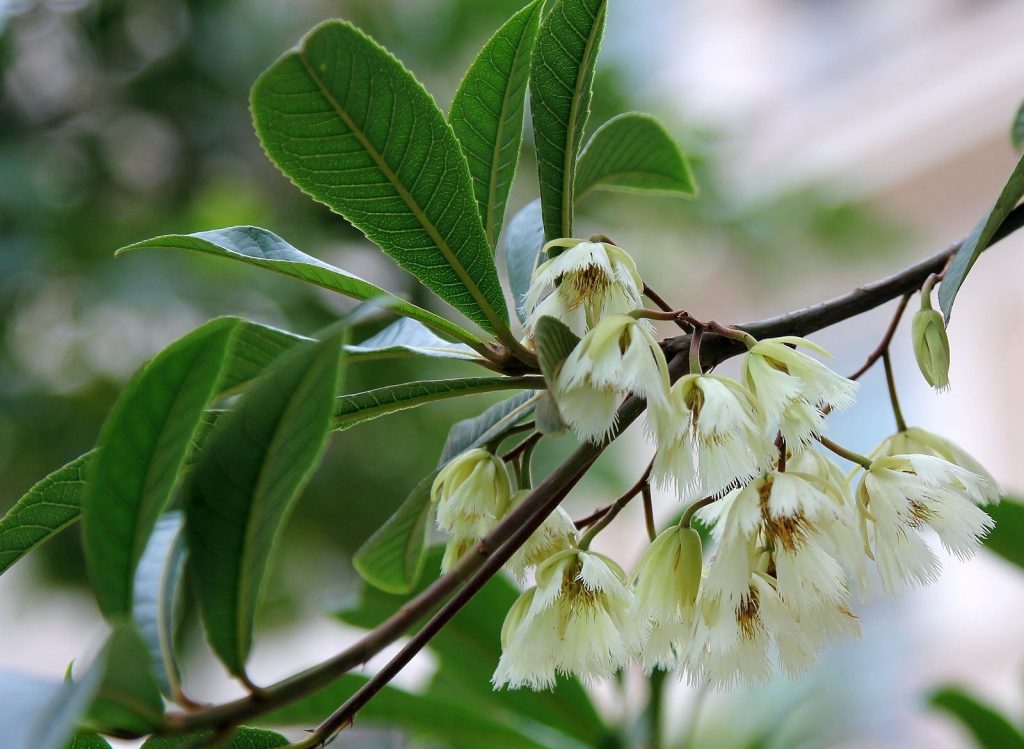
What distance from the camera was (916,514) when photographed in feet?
1.18

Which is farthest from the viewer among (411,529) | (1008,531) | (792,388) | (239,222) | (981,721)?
(239,222)

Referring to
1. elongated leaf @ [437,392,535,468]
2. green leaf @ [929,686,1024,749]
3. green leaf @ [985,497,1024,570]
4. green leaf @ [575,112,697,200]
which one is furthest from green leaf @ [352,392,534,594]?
green leaf @ [929,686,1024,749]

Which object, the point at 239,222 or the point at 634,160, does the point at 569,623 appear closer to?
the point at 634,160

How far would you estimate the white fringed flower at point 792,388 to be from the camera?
334mm

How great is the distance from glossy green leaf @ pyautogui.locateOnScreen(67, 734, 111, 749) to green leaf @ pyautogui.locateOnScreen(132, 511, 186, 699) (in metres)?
0.06

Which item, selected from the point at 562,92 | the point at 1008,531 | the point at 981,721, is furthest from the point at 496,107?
the point at 981,721

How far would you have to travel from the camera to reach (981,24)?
374 centimetres

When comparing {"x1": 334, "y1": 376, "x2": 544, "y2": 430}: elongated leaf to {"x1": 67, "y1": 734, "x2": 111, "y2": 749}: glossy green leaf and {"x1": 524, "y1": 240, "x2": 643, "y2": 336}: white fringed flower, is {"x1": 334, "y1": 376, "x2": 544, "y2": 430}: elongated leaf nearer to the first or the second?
{"x1": 524, "y1": 240, "x2": 643, "y2": 336}: white fringed flower

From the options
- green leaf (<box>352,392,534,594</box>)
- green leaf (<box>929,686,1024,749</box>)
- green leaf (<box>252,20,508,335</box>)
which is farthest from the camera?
green leaf (<box>929,686,1024,749</box>)

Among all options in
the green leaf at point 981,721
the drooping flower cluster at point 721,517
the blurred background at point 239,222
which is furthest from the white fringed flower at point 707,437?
the blurred background at point 239,222

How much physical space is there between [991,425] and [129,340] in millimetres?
3063

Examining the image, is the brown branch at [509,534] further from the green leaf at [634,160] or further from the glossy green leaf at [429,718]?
the glossy green leaf at [429,718]

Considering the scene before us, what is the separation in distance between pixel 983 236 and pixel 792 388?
94 millimetres

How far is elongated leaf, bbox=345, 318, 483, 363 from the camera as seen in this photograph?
14.6 inches
